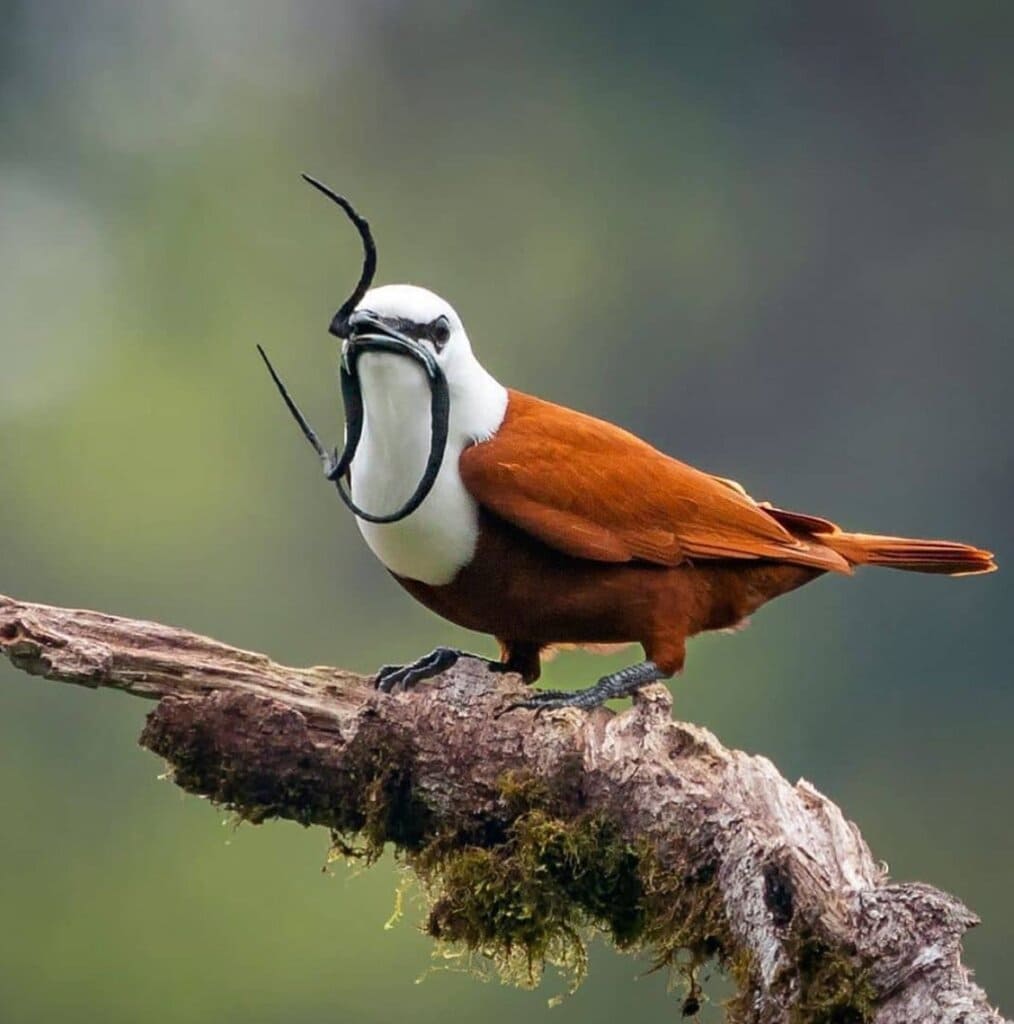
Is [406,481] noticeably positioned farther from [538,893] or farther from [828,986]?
[828,986]

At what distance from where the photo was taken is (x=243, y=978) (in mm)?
11367

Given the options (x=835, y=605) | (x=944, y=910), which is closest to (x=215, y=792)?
(x=944, y=910)

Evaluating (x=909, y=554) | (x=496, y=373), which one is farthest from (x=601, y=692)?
(x=496, y=373)

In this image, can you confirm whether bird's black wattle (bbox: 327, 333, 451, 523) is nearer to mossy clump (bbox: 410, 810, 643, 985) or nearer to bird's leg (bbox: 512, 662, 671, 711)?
bird's leg (bbox: 512, 662, 671, 711)

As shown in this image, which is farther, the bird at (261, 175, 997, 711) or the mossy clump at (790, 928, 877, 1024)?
the bird at (261, 175, 997, 711)

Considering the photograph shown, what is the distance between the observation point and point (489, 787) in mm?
3846

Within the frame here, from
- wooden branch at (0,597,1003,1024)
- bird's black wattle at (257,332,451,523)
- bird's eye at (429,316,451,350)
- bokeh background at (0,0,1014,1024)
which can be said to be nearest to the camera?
wooden branch at (0,597,1003,1024)

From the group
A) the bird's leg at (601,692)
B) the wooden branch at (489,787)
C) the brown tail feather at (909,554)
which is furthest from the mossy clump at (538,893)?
the brown tail feather at (909,554)

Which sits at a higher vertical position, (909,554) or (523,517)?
(909,554)

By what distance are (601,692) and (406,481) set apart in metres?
0.63

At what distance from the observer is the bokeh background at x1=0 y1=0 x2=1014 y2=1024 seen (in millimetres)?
12422

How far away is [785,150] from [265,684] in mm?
16561

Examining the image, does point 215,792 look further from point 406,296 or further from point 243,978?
point 243,978

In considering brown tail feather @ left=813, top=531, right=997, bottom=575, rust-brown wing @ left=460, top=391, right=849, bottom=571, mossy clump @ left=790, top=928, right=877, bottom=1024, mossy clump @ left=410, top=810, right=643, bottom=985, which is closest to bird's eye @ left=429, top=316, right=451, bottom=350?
rust-brown wing @ left=460, top=391, right=849, bottom=571
